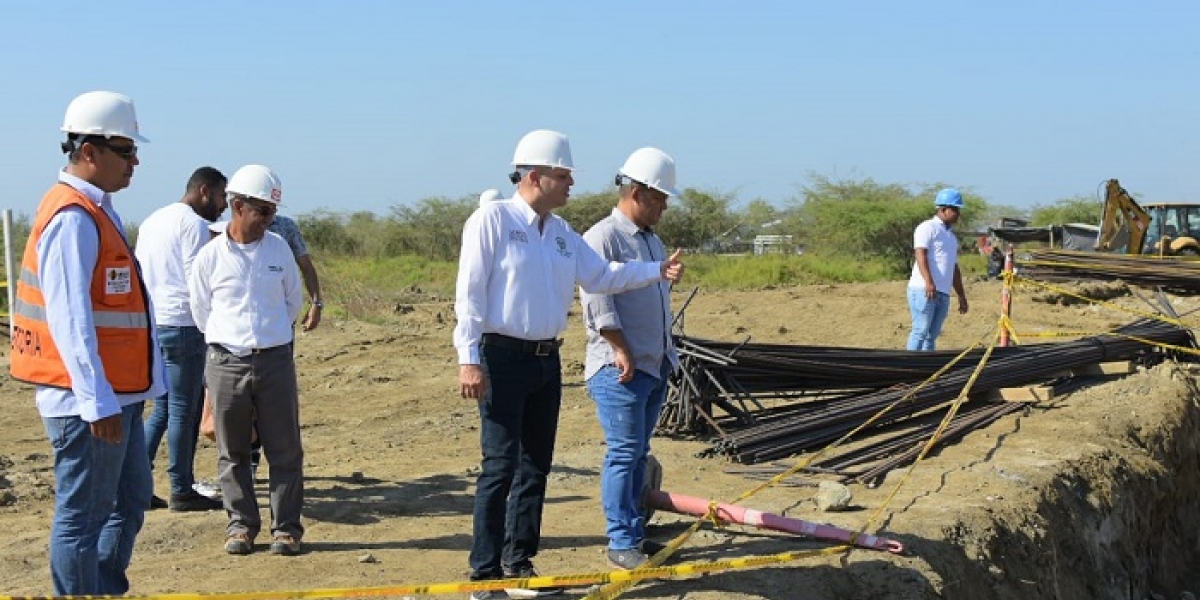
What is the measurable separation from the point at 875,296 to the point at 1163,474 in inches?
451

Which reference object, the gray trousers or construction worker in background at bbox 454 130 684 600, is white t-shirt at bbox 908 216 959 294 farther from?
the gray trousers

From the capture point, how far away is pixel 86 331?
12.7 feet

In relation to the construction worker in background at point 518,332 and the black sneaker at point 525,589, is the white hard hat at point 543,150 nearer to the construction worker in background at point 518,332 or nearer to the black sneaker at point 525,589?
the construction worker in background at point 518,332

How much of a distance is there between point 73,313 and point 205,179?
112 inches

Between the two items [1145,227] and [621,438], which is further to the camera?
[1145,227]

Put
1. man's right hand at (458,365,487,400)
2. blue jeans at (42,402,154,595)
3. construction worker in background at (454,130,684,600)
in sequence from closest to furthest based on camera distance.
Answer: blue jeans at (42,402,154,595) < man's right hand at (458,365,487,400) < construction worker in background at (454,130,684,600)

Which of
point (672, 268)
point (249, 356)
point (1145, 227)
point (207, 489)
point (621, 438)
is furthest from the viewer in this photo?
point (1145, 227)

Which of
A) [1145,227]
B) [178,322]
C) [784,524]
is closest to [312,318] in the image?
[178,322]

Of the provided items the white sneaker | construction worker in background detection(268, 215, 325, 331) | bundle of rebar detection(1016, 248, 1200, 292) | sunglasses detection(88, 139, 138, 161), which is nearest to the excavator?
bundle of rebar detection(1016, 248, 1200, 292)

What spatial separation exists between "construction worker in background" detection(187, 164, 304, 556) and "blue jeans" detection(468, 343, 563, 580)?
129cm

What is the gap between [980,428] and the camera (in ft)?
28.2

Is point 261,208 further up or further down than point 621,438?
further up

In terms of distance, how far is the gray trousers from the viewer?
18.3ft

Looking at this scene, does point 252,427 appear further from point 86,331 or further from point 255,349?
point 86,331
